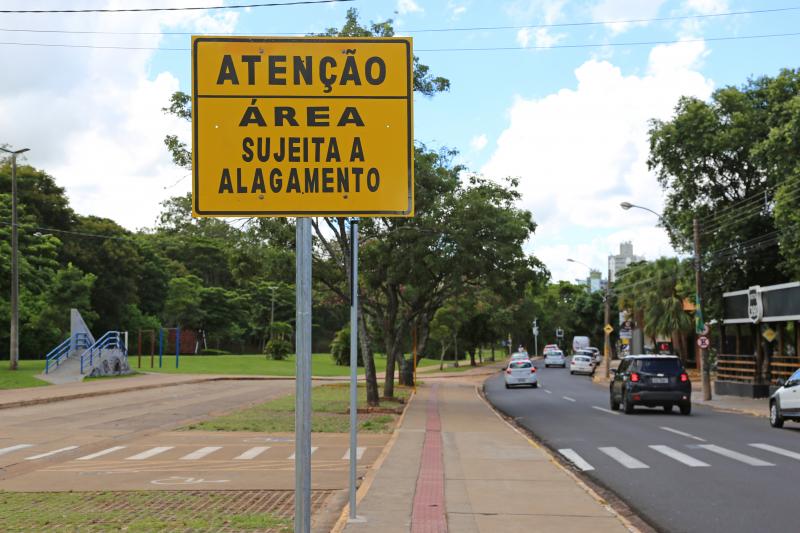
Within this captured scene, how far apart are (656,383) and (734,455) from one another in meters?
10.2

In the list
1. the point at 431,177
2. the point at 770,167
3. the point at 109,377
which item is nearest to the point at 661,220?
the point at 770,167

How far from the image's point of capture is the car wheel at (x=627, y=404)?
25.5 meters

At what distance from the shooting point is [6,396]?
2950 centimetres

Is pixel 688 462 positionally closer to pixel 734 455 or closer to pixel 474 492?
pixel 734 455

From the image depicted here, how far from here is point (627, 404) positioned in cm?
2559

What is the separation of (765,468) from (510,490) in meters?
5.13

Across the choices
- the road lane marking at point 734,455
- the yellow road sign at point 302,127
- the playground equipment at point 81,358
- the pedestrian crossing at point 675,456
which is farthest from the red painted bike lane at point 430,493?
the playground equipment at point 81,358

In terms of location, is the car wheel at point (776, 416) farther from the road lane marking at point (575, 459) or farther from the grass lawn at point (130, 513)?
the grass lawn at point (130, 513)

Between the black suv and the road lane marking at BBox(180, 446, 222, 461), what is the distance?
14054 millimetres

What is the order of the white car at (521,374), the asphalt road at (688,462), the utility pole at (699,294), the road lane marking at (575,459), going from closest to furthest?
the asphalt road at (688,462) < the road lane marking at (575,459) < the utility pole at (699,294) < the white car at (521,374)

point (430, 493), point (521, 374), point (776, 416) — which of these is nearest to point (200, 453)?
point (430, 493)

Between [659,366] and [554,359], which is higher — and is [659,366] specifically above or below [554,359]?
above

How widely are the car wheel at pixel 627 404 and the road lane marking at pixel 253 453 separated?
43.6 feet

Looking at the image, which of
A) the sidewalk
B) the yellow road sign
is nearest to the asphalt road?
the sidewalk
